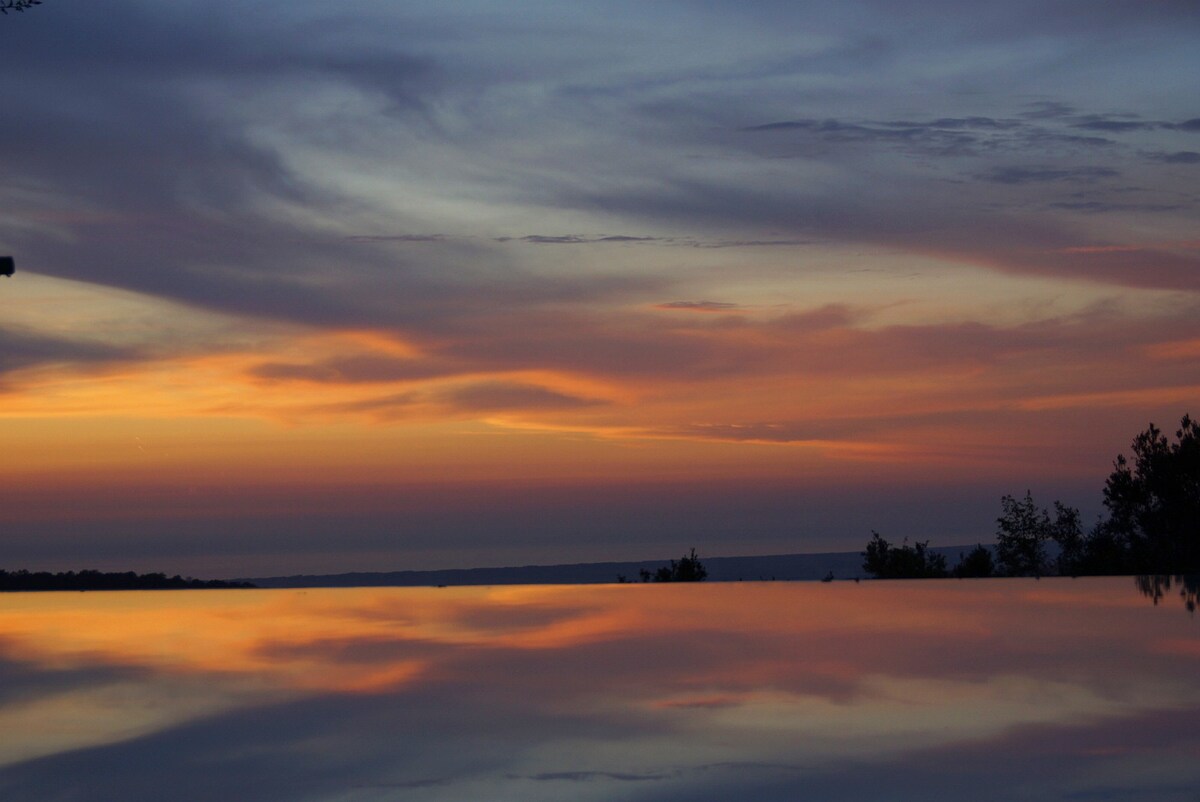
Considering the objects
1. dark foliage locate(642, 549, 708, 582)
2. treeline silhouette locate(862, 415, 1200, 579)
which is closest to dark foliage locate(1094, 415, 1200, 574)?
treeline silhouette locate(862, 415, 1200, 579)

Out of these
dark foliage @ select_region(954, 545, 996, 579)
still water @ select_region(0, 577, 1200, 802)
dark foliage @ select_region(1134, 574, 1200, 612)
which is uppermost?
dark foliage @ select_region(954, 545, 996, 579)

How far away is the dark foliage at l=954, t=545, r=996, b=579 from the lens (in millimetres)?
19500

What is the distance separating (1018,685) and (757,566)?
11.2 meters

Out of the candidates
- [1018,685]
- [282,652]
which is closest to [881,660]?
[1018,685]

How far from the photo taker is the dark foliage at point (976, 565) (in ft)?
64.0

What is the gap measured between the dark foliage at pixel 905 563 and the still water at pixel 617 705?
26.1 ft

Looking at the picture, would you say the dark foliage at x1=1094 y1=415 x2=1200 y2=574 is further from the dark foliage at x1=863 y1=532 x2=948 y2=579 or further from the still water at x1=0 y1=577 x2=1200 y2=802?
the still water at x1=0 y1=577 x2=1200 y2=802

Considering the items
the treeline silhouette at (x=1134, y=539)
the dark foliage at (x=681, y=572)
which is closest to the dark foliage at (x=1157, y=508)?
the treeline silhouette at (x=1134, y=539)

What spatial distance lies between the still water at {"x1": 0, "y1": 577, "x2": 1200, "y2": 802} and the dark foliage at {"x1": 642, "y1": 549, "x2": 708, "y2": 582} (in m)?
6.23

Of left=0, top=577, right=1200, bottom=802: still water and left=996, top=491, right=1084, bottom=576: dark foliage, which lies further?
left=996, top=491, right=1084, bottom=576: dark foliage

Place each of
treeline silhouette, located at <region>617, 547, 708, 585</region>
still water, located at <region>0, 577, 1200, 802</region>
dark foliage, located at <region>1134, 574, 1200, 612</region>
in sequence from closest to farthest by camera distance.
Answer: still water, located at <region>0, 577, 1200, 802</region>
dark foliage, located at <region>1134, 574, 1200, 612</region>
treeline silhouette, located at <region>617, 547, 708, 585</region>

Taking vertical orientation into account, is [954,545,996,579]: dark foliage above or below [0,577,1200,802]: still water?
above

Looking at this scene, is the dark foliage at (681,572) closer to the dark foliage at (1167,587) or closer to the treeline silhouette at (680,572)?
the treeline silhouette at (680,572)

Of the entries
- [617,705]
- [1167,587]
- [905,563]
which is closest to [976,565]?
[905,563]
